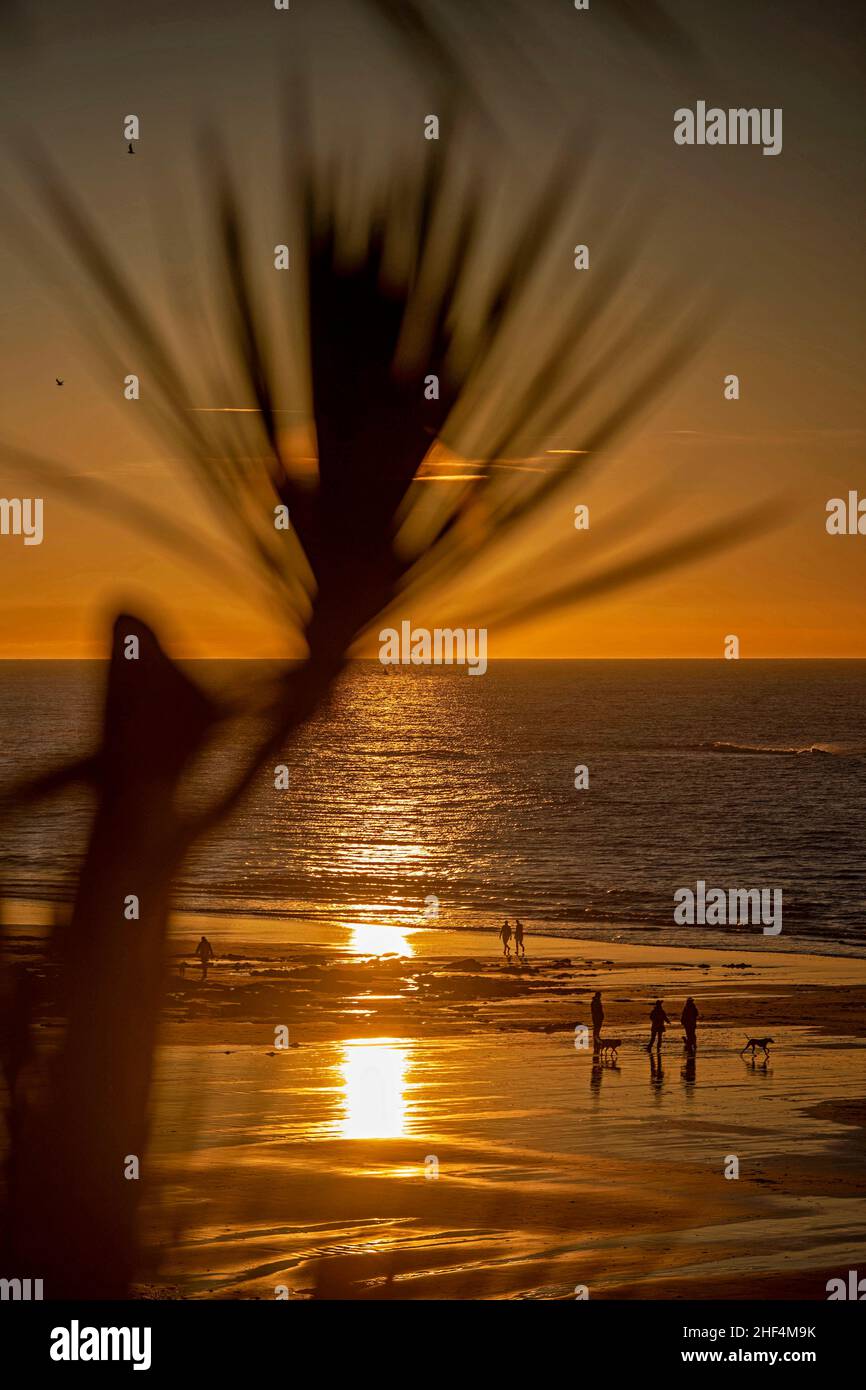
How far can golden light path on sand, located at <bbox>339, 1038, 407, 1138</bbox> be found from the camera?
19.0 m

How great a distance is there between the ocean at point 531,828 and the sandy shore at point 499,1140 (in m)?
3.84

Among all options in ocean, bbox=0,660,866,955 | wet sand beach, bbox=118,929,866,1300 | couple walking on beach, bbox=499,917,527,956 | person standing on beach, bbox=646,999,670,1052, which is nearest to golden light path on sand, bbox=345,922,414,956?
ocean, bbox=0,660,866,955

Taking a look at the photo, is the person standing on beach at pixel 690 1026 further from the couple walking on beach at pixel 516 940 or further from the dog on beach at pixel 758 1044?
the couple walking on beach at pixel 516 940

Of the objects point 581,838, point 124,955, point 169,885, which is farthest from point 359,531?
point 581,838

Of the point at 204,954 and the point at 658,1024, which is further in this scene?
the point at 204,954

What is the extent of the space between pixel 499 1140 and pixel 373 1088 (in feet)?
12.0

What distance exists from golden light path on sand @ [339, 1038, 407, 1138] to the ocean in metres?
5.39

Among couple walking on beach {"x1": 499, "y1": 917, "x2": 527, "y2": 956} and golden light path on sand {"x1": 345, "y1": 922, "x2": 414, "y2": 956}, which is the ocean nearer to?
golden light path on sand {"x1": 345, "y1": 922, "x2": 414, "y2": 956}

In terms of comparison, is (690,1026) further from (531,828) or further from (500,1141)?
(531,828)

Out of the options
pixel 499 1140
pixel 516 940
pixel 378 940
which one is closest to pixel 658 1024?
pixel 499 1140

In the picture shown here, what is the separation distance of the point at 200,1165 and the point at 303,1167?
128cm

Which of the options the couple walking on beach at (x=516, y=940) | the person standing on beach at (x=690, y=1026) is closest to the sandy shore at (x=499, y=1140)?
the person standing on beach at (x=690, y=1026)

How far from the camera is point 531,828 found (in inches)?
3066

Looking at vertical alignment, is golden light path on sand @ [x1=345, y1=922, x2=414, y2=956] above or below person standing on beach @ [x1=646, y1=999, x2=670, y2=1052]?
above
